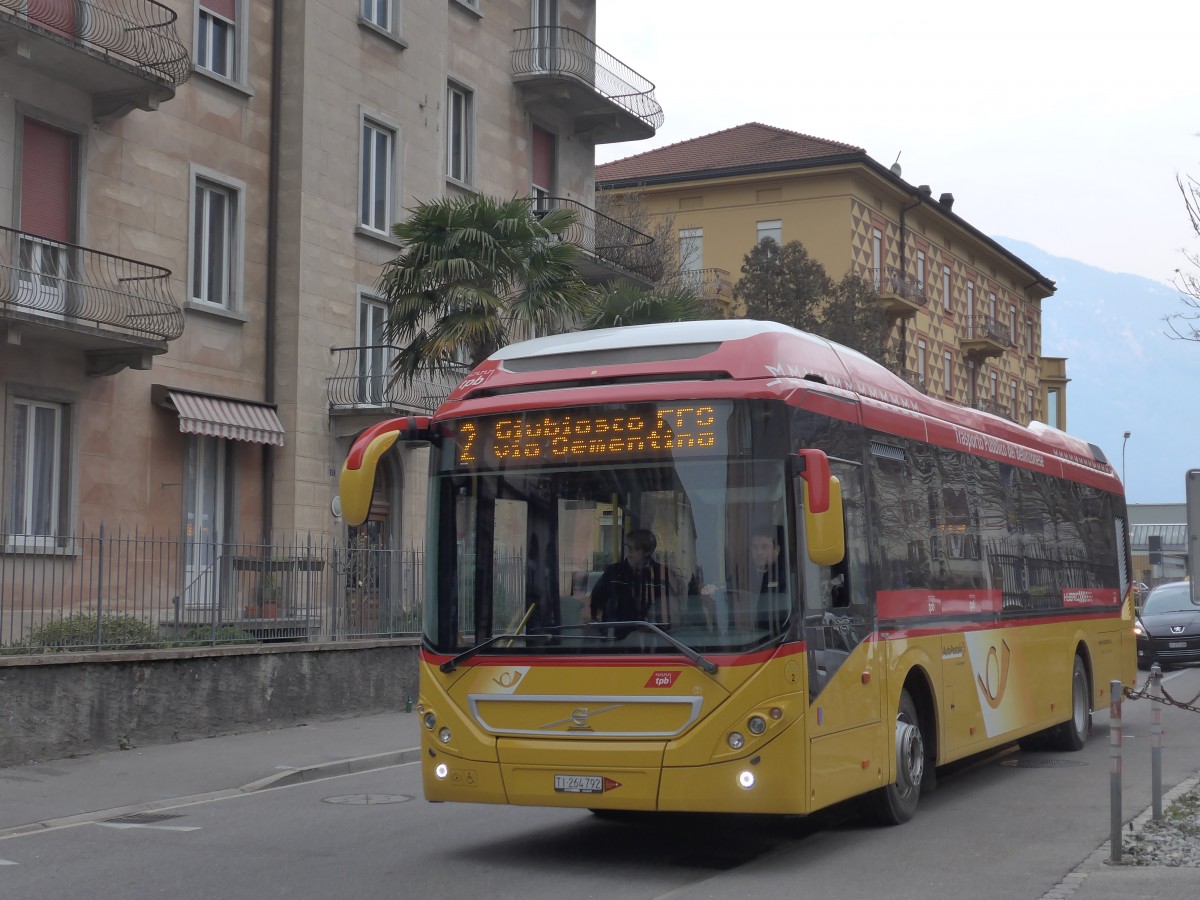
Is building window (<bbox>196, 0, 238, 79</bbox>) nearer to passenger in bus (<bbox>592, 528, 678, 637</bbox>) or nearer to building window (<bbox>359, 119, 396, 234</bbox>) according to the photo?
building window (<bbox>359, 119, 396, 234</bbox>)

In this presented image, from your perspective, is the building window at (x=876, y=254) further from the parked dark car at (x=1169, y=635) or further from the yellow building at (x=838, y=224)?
the parked dark car at (x=1169, y=635)

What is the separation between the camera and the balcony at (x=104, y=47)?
63.3 ft

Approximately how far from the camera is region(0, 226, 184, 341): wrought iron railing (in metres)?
19.3

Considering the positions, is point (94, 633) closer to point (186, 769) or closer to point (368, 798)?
point (186, 769)

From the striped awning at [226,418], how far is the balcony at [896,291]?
95.2 feet

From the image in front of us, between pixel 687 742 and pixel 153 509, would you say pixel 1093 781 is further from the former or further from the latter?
pixel 153 509

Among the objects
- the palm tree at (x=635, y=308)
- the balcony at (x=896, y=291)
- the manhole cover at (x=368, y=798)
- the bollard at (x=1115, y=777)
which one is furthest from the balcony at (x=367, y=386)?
the balcony at (x=896, y=291)

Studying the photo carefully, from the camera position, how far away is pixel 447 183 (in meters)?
29.2

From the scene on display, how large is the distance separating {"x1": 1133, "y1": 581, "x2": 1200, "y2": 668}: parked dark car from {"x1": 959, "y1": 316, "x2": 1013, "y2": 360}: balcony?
105 feet

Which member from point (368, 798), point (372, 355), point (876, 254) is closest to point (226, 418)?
point (372, 355)

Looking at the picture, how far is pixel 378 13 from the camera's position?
27.5 meters

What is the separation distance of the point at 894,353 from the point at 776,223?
9.77m

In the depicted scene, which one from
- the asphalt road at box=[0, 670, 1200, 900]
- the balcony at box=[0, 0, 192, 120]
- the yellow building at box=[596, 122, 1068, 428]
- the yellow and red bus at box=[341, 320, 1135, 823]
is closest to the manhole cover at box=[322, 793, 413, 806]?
the asphalt road at box=[0, 670, 1200, 900]

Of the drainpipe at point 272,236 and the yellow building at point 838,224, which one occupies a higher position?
the yellow building at point 838,224
